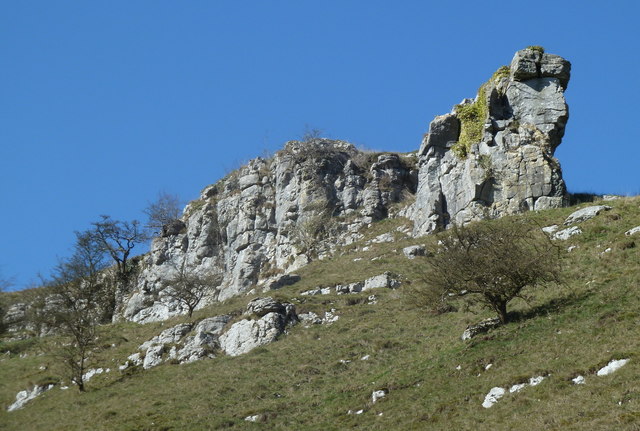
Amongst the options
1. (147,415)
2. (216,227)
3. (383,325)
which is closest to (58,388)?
(147,415)

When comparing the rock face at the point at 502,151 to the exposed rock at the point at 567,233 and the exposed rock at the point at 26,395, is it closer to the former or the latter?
the exposed rock at the point at 567,233

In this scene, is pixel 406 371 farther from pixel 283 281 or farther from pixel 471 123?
pixel 471 123

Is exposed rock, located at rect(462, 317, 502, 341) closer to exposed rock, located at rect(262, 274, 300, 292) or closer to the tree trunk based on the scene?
the tree trunk

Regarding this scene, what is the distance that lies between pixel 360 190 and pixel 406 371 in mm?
42697

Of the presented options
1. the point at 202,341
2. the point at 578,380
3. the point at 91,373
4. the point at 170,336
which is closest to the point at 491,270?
the point at 578,380

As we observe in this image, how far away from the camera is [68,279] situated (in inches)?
2381

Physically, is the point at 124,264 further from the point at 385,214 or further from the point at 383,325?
the point at 383,325

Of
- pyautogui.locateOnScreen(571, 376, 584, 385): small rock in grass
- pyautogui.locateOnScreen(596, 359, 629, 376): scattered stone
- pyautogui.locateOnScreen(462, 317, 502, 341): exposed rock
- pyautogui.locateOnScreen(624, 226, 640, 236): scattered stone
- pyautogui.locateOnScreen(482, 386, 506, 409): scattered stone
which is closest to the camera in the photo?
pyautogui.locateOnScreen(596, 359, 629, 376): scattered stone

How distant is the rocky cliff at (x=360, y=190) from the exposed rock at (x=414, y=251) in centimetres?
497

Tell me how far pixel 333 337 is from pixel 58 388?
1963 centimetres

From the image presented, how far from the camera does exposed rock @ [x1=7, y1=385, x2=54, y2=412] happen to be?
40.4m

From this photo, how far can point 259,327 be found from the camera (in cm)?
4044

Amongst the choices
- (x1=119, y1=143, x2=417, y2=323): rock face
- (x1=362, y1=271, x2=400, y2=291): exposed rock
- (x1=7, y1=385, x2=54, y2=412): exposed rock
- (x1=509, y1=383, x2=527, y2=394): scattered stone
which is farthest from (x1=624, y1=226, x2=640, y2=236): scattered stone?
(x1=7, y1=385, x2=54, y2=412): exposed rock

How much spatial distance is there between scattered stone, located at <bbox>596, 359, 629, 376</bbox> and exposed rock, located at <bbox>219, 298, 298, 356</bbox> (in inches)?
943
